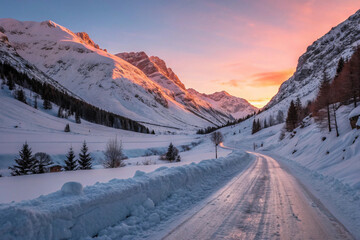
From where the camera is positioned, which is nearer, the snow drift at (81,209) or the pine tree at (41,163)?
the snow drift at (81,209)

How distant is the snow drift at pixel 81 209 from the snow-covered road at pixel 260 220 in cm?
107

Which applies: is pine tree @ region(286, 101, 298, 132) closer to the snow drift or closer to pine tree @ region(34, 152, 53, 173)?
pine tree @ region(34, 152, 53, 173)

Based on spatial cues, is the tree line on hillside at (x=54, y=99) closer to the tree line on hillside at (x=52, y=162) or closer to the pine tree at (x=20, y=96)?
the pine tree at (x=20, y=96)

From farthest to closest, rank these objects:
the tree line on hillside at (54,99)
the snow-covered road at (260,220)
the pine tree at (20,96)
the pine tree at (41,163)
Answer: the tree line on hillside at (54,99), the pine tree at (20,96), the pine tree at (41,163), the snow-covered road at (260,220)

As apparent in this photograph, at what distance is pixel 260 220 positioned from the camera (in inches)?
216

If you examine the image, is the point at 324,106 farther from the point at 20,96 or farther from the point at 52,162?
the point at 20,96

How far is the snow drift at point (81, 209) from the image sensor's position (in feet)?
12.0

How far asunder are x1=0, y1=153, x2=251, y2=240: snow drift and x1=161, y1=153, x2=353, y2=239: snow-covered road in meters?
1.07

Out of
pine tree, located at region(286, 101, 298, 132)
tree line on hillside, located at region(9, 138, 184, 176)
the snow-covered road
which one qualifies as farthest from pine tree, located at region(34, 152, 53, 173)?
pine tree, located at region(286, 101, 298, 132)

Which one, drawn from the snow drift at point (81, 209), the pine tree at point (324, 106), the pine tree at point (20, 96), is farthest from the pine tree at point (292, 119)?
the pine tree at point (20, 96)

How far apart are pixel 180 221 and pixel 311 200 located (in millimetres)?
5212

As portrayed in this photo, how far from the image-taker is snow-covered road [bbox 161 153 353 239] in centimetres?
470

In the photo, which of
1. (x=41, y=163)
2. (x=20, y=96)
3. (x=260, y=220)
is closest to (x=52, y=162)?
(x=41, y=163)

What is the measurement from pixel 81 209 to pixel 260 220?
4.49 meters
